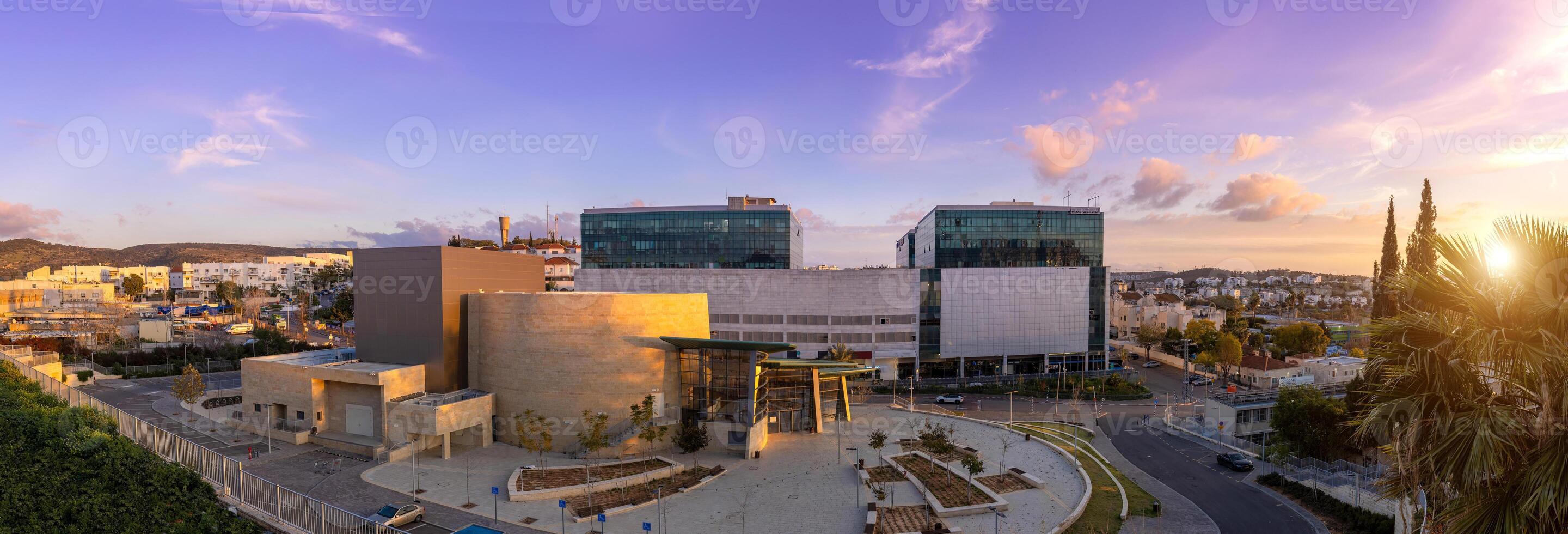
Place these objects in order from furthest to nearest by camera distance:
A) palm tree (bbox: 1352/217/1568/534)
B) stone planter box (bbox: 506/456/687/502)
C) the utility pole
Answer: the utility pole, stone planter box (bbox: 506/456/687/502), palm tree (bbox: 1352/217/1568/534)

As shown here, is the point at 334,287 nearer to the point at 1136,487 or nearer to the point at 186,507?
the point at 186,507

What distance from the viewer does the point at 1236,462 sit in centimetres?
3156

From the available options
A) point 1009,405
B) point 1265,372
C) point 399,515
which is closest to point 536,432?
point 399,515

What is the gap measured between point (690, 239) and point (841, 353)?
2951cm

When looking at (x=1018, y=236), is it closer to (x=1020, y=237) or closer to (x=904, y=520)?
(x=1020, y=237)

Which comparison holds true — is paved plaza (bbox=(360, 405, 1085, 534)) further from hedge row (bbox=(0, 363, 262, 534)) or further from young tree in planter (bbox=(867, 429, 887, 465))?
hedge row (bbox=(0, 363, 262, 534))

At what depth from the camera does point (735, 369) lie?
32594mm

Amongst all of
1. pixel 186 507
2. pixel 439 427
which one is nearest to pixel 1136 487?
pixel 439 427

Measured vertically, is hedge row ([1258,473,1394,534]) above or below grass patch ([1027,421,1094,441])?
above

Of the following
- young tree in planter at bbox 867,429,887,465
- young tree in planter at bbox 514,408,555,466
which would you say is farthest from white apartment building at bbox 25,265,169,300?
young tree in planter at bbox 867,429,887,465

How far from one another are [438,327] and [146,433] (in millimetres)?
13696

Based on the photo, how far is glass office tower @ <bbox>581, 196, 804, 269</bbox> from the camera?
7656cm

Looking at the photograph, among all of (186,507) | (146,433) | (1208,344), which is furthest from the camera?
(1208,344)

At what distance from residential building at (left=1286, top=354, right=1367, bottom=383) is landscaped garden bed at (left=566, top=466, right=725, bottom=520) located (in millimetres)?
54823
